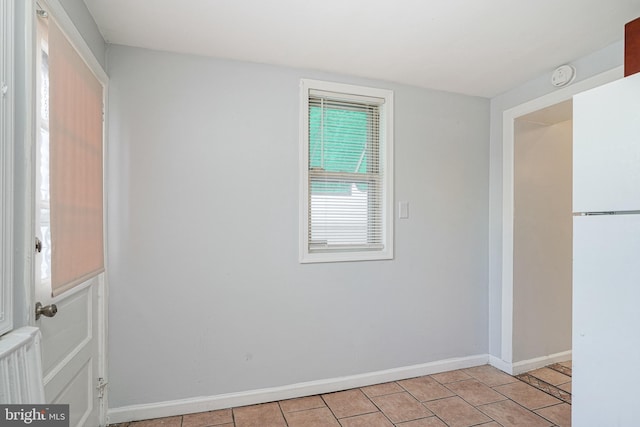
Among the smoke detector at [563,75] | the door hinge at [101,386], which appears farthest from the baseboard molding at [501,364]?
the door hinge at [101,386]

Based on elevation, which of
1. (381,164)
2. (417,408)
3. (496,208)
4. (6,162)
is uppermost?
(381,164)

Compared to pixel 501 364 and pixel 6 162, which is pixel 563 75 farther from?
pixel 6 162

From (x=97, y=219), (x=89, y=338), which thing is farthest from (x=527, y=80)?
(x=89, y=338)

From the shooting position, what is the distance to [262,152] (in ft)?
7.80

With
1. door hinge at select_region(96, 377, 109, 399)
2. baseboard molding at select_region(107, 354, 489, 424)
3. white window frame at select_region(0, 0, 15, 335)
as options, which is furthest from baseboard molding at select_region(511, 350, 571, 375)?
white window frame at select_region(0, 0, 15, 335)

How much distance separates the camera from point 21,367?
1.01 meters

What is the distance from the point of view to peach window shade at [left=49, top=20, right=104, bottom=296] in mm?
1352

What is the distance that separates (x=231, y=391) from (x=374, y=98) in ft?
8.11

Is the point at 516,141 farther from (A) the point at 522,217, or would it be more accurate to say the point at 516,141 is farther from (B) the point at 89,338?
(B) the point at 89,338

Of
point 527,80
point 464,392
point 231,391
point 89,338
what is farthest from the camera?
point 527,80

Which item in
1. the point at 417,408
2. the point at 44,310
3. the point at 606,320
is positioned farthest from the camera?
the point at 417,408

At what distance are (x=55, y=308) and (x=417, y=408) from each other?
2230 millimetres

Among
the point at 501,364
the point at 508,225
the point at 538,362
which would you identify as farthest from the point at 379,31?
the point at 538,362
